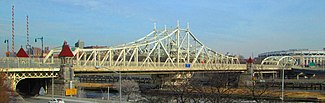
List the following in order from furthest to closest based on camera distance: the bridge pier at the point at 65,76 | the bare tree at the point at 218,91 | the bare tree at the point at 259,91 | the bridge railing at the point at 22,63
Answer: the bridge pier at the point at 65,76
the bridge railing at the point at 22,63
the bare tree at the point at 259,91
the bare tree at the point at 218,91

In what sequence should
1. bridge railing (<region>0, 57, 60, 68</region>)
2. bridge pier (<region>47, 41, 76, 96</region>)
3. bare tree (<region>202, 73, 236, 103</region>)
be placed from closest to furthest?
bare tree (<region>202, 73, 236, 103</region>) → bridge railing (<region>0, 57, 60, 68</region>) → bridge pier (<region>47, 41, 76, 96</region>)

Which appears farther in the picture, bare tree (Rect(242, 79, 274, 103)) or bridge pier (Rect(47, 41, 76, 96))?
bridge pier (Rect(47, 41, 76, 96))

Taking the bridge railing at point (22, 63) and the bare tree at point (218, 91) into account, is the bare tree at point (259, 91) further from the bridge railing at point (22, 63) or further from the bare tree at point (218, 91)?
the bridge railing at point (22, 63)

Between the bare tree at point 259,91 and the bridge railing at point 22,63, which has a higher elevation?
the bridge railing at point 22,63

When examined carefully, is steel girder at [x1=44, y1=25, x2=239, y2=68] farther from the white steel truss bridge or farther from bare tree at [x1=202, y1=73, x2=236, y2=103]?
bare tree at [x1=202, y1=73, x2=236, y2=103]

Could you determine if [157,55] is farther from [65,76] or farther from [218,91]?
[218,91]

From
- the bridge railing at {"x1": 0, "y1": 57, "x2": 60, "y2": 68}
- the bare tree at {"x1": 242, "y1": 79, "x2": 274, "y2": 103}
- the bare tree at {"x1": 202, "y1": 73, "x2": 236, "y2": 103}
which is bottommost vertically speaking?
the bare tree at {"x1": 242, "y1": 79, "x2": 274, "y2": 103}

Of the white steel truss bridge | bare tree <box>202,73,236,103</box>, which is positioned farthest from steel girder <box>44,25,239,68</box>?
bare tree <box>202,73,236,103</box>

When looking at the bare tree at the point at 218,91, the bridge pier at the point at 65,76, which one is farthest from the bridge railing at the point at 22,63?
the bare tree at the point at 218,91

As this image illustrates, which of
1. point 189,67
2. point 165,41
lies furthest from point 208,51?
point 189,67

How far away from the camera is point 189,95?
1112 inches

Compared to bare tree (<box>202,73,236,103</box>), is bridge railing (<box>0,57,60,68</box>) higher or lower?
higher

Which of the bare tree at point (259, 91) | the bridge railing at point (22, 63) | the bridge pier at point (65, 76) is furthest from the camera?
the bridge pier at point (65, 76)

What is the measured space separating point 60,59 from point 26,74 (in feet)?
25.9
